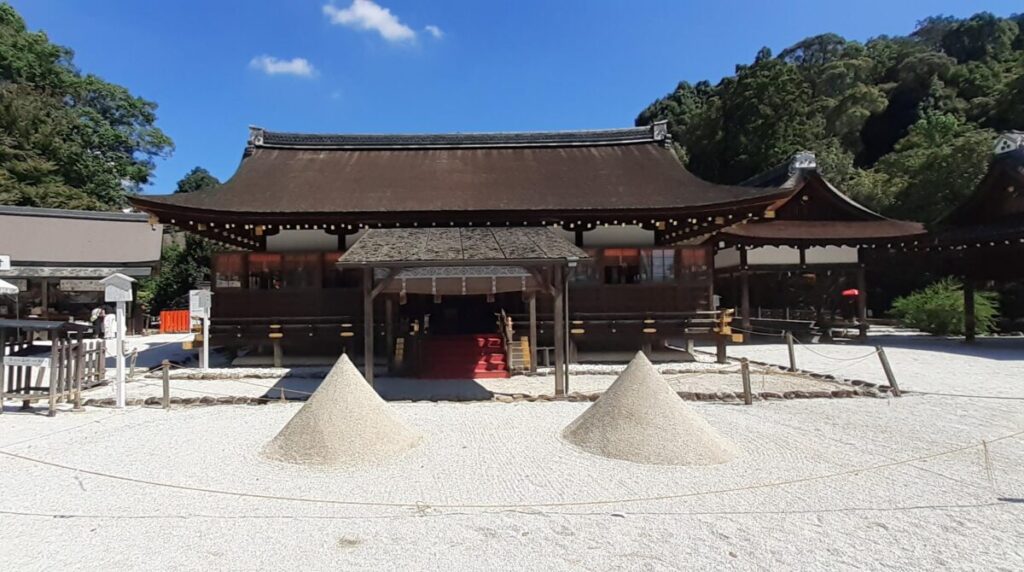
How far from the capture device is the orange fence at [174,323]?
2372 cm

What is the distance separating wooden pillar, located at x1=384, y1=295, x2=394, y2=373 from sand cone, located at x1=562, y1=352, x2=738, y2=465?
19.4 ft

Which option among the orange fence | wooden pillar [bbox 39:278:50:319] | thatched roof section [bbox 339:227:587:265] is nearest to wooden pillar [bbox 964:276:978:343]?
thatched roof section [bbox 339:227:587:265]

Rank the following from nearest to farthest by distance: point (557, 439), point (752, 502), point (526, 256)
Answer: point (752, 502) → point (557, 439) → point (526, 256)

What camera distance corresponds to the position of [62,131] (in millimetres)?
28141

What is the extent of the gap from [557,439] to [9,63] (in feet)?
125

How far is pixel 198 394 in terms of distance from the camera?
8.81m

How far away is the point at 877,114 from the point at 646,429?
45168 mm

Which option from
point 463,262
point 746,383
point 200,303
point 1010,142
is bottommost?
point 746,383

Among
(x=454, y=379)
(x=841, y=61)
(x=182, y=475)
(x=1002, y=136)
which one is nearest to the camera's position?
(x=182, y=475)

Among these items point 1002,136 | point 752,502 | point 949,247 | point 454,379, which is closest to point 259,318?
point 454,379

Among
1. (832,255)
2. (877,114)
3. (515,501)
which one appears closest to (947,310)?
(832,255)

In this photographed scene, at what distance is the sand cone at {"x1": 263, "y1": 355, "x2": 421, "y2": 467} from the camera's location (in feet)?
16.9

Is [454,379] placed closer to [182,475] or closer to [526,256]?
[526,256]

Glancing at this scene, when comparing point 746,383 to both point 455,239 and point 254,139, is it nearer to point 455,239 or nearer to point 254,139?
point 455,239
